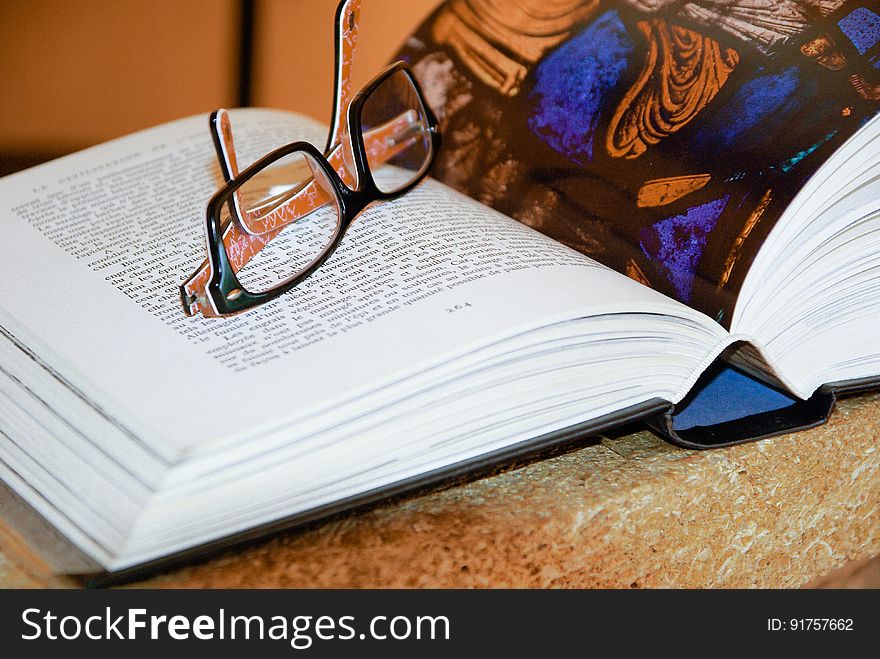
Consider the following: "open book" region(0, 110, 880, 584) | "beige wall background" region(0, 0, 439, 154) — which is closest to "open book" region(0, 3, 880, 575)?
"open book" region(0, 110, 880, 584)

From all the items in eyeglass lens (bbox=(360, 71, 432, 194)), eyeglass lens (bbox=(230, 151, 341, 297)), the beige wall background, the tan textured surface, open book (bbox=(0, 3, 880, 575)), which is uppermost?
the beige wall background

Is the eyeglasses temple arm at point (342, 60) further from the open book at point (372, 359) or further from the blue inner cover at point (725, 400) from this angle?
the blue inner cover at point (725, 400)

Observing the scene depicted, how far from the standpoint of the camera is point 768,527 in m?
0.46

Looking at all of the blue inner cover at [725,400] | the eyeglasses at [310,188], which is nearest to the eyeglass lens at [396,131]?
the eyeglasses at [310,188]

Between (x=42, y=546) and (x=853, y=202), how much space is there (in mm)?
376

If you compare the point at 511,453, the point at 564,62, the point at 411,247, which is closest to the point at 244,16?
the point at 564,62

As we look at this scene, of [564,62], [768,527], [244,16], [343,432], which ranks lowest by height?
[768,527]

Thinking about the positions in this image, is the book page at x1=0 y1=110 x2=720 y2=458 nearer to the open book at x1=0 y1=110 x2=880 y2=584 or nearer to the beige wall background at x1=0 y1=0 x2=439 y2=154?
the open book at x1=0 y1=110 x2=880 y2=584

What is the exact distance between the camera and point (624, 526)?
0.40 metres

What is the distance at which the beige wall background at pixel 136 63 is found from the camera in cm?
167

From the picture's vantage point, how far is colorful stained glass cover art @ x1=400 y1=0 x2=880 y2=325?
0.43 meters

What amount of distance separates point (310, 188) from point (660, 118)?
0.19 meters
